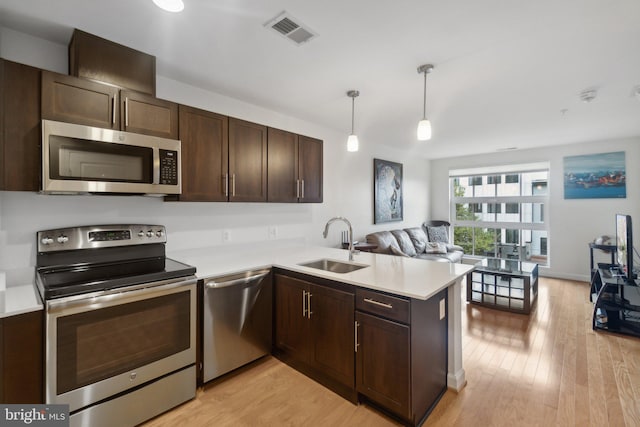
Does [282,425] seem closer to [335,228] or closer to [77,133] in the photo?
[77,133]

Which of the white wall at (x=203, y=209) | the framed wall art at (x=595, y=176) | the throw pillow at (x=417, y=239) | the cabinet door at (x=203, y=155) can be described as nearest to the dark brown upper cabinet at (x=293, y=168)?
the white wall at (x=203, y=209)

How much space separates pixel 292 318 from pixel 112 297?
127cm

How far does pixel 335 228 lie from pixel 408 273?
2.12 m

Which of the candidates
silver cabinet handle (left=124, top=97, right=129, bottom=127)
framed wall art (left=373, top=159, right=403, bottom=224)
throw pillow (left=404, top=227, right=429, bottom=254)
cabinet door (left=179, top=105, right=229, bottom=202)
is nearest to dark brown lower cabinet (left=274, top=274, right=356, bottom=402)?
cabinet door (left=179, top=105, right=229, bottom=202)

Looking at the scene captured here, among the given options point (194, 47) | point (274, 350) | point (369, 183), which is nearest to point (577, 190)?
point (369, 183)

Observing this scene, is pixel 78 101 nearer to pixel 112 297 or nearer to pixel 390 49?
pixel 112 297

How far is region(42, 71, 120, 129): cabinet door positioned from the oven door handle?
1.05 metres

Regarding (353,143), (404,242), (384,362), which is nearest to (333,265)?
(384,362)

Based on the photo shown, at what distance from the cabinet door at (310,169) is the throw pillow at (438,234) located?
3.87 m

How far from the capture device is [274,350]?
262 cm

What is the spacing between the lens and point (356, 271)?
2.20 meters

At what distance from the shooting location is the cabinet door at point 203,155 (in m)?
2.27

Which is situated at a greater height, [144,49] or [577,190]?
[144,49]

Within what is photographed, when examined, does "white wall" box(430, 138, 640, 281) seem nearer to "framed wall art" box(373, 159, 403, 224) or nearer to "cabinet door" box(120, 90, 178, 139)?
"framed wall art" box(373, 159, 403, 224)
